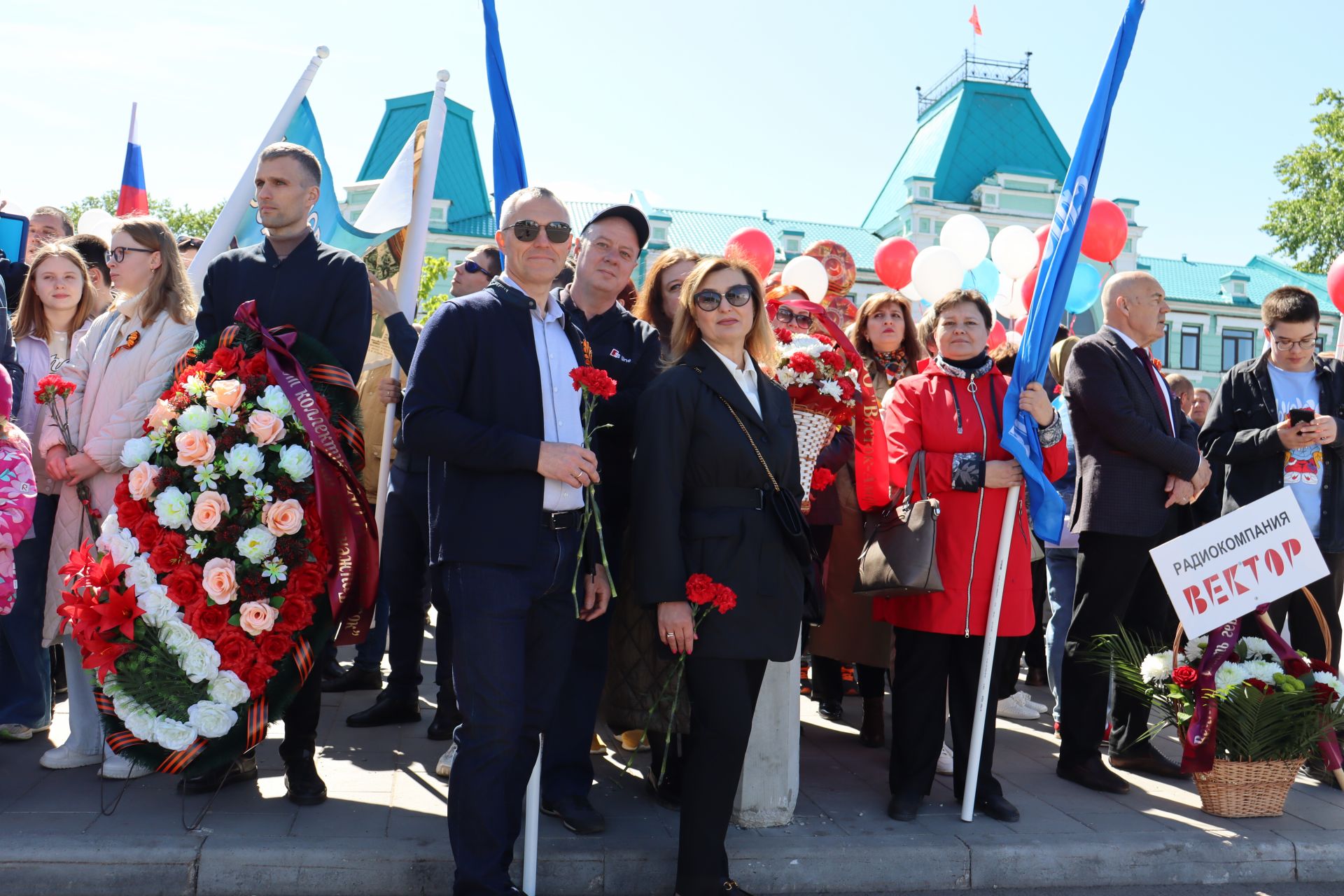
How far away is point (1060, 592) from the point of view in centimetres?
595

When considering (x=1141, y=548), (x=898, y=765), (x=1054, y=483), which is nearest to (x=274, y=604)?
(x=898, y=765)

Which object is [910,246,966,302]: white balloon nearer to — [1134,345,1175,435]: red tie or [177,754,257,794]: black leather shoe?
[1134,345,1175,435]: red tie

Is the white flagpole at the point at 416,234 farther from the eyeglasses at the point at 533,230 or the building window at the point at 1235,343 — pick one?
the building window at the point at 1235,343

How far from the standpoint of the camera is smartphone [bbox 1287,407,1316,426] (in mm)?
5070

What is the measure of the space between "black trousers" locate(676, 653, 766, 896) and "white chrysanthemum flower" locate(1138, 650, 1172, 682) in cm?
211

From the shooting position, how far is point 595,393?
331 cm

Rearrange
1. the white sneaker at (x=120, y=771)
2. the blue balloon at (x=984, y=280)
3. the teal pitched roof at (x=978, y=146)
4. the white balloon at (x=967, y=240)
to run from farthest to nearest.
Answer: the teal pitched roof at (x=978, y=146)
the blue balloon at (x=984, y=280)
the white balloon at (x=967, y=240)
the white sneaker at (x=120, y=771)

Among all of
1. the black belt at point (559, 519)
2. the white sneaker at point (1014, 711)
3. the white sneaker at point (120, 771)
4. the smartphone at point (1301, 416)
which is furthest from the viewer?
the white sneaker at point (1014, 711)

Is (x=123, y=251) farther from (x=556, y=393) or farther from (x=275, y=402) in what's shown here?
(x=556, y=393)

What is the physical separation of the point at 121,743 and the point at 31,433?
173 centimetres

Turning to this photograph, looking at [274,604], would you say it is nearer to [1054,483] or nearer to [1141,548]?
[1141,548]

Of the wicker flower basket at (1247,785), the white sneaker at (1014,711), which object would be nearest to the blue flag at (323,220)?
the white sneaker at (1014,711)

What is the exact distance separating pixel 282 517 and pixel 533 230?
4.17ft

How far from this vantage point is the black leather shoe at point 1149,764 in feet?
16.3
